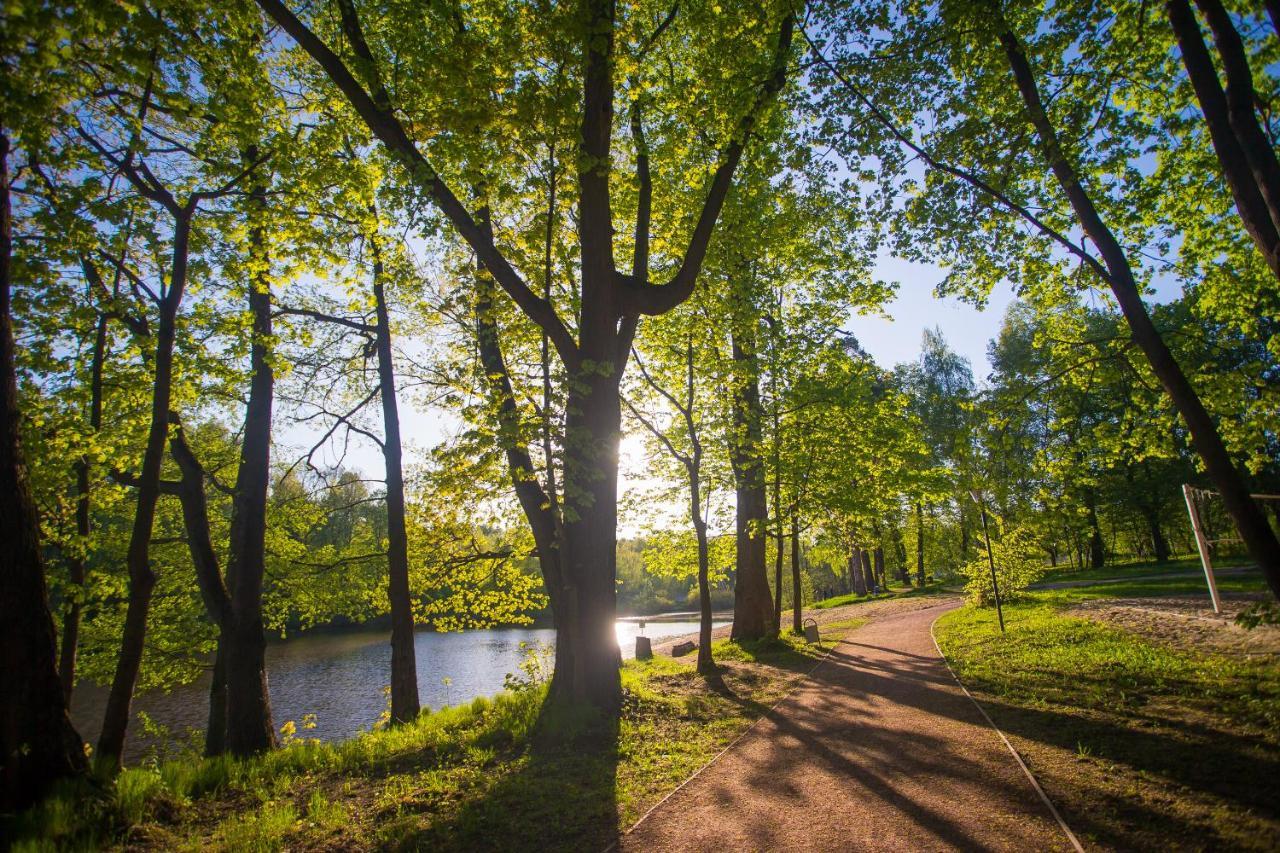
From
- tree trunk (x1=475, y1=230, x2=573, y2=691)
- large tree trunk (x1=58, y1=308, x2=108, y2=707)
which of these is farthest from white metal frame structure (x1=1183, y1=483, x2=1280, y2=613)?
large tree trunk (x1=58, y1=308, x2=108, y2=707)

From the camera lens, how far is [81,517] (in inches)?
422

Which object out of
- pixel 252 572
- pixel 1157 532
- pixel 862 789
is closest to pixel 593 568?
pixel 862 789

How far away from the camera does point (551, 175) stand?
7.79 metres

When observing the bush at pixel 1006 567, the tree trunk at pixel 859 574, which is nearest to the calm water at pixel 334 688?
the bush at pixel 1006 567

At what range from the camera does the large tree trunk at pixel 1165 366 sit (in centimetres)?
582

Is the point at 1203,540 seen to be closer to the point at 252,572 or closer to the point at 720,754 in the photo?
the point at 720,754

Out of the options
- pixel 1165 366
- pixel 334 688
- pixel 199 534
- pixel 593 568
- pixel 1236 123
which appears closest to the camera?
pixel 1236 123

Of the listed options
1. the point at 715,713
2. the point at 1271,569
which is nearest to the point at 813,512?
the point at 715,713

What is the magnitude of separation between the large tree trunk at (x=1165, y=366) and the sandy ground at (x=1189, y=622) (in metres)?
2.95

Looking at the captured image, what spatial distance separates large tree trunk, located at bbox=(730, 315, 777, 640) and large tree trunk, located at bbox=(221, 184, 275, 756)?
9418mm

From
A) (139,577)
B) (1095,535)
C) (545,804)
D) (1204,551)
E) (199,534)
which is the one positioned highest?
(199,534)

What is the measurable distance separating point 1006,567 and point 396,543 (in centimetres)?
1865

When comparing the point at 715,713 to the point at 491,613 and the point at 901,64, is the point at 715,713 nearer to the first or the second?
the point at 491,613

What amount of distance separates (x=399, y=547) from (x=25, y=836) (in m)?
6.75
